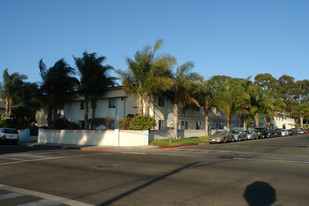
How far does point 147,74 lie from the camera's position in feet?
90.0

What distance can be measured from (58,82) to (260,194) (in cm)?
3094

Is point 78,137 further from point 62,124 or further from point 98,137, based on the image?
point 62,124

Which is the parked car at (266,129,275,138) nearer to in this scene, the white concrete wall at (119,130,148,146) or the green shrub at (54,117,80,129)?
the white concrete wall at (119,130,148,146)

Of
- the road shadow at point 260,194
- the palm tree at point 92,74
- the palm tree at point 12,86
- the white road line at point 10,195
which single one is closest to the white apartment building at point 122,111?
the palm tree at point 92,74

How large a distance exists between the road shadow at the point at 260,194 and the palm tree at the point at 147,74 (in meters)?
19.4

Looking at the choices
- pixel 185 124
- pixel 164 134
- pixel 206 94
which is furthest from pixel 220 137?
pixel 185 124

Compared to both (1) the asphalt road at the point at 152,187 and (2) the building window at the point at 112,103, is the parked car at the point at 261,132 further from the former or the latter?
(1) the asphalt road at the point at 152,187

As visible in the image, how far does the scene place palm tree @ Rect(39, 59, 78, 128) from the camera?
33844 mm

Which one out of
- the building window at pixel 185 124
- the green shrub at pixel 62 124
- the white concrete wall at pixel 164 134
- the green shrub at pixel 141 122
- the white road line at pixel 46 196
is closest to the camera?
the white road line at pixel 46 196

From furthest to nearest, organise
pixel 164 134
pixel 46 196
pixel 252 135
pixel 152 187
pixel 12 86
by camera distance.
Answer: pixel 12 86
pixel 252 135
pixel 164 134
pixel 152 187
pixel 46 196

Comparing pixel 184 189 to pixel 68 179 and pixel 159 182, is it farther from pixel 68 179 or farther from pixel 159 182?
pixel 68 179

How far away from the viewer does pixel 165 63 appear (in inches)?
1072

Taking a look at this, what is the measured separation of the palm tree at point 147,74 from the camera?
27.0m

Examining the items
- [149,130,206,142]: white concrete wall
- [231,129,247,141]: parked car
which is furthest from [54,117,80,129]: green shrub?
[231,129,247,141]: parked car
